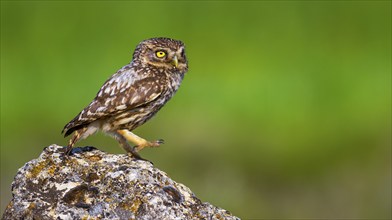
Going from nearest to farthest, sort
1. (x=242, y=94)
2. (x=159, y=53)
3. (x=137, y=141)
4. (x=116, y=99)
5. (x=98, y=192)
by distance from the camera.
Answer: (x=98, y=192) → (x=116, y=99) → (x=137, y=141) → (x=159, y=53) → (x=242, y=94)

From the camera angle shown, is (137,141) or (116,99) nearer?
(116,99)

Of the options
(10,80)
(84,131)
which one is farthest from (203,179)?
(84,131)

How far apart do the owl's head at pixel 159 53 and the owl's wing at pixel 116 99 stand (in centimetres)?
24

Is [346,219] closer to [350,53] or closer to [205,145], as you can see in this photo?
[205,145]

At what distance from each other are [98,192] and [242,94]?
923 centimetres

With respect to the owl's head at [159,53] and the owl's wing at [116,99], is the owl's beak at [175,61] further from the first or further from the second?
the owl's wing at [116,99]

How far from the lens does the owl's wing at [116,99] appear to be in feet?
25.7

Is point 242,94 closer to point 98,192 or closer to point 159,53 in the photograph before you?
point 159,53

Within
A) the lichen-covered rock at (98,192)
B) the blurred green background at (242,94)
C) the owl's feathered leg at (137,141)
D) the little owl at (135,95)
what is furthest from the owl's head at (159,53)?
the blurred green background at (242,94)

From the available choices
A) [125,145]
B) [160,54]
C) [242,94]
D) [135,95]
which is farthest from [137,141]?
[242,94]

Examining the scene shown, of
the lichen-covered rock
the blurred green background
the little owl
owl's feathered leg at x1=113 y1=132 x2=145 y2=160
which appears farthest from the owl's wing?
the blurred green background

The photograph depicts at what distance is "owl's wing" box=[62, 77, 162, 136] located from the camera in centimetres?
784

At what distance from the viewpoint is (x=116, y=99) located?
802 cm

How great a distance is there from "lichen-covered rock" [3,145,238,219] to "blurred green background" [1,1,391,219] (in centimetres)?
499
